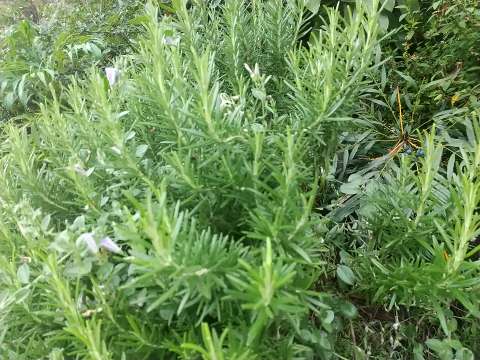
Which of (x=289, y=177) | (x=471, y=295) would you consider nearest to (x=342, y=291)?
(x=471, y=295)

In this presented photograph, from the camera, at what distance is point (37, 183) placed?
3.64ft

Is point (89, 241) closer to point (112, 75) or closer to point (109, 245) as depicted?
point (109, 245)

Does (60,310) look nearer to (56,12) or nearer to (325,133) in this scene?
(325,133)

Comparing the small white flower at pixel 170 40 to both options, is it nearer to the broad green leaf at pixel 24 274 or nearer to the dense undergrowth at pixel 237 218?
the dense undergrowth at pixel 237 218

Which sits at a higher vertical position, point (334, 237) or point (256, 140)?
point (256, 140)

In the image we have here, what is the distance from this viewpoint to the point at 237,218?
100 cm

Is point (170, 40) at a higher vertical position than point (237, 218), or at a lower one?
higher

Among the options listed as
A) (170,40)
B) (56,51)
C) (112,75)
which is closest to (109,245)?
(112,75)

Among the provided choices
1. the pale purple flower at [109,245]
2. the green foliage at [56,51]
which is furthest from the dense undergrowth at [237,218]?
the green foliage at [56,51]

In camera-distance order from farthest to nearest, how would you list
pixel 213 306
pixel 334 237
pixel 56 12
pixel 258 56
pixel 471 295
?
pixel 56 12 → pixel 258 56 → pixel 334 237 → pixel 471 295 → pixel 213 306

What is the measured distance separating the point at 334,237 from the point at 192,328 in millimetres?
529

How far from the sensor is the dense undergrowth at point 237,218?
0.79 metres

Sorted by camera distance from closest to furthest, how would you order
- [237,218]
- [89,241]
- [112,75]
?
1. [89,241]
2. [237,218]
3. [112,75]

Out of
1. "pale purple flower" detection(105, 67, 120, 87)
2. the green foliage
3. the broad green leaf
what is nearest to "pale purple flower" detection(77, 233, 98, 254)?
the broad green leaf
